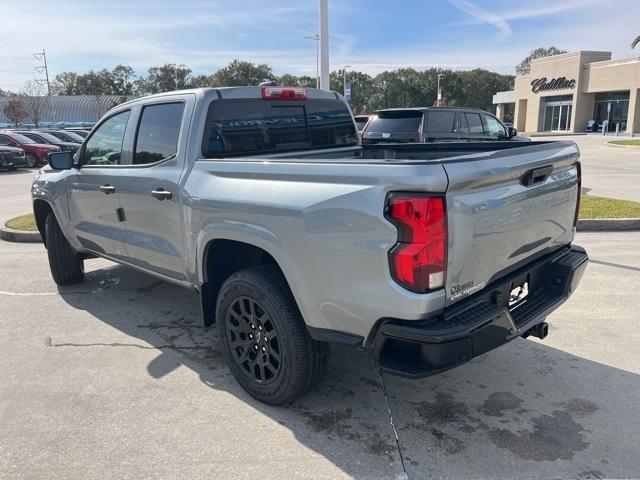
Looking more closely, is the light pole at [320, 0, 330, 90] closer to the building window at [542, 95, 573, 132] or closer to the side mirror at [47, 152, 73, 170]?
the side mirror at [47, 152, 73, 170]

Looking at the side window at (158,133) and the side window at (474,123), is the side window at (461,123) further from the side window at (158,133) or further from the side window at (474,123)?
the side window at (158,133)

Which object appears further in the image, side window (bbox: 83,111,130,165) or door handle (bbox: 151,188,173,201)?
side window (bbox: 83,111,130,165)

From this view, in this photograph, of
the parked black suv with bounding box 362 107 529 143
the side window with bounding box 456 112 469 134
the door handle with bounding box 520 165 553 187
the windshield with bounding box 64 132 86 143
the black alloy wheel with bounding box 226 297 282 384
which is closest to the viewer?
the door handle with bounding box 520 165 553 187

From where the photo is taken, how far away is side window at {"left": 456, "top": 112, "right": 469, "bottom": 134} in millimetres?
10516

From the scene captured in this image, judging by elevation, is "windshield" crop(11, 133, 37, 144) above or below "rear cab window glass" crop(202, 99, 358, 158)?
below

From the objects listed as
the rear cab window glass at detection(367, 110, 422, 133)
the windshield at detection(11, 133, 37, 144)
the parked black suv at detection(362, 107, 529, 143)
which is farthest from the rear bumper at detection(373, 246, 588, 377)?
the windshield at detection(11, 133, 37, 144)

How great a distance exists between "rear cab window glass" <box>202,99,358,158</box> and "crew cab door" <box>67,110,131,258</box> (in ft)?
3.71

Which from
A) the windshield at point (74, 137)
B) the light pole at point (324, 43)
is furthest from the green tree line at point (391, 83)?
the light pole at point (324, 43)

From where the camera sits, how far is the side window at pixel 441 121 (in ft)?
33.1

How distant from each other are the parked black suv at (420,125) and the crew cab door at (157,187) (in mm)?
6090

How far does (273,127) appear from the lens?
13.7ft

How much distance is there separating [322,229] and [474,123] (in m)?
9.25

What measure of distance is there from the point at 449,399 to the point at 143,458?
1913 millimetres

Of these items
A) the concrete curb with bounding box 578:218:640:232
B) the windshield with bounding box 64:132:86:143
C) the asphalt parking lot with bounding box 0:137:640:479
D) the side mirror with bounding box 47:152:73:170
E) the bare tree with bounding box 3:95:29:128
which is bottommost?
the asphalt parking lot with bounding box 0:137:640:479
